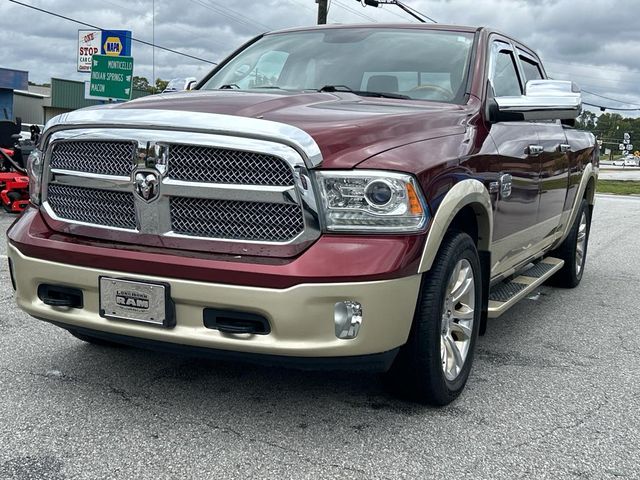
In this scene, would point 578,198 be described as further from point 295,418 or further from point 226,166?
point 226,166

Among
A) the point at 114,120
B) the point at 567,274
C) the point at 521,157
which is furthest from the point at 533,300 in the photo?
the point at 114,120

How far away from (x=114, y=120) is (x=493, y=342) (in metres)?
2.77

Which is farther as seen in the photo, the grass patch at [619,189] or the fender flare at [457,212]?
the grass patch at [619,189]

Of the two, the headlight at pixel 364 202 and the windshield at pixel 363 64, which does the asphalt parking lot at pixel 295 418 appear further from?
the windshield at pixel 363 64

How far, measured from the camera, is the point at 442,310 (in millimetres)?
3285

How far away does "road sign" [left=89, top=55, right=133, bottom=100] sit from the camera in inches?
778

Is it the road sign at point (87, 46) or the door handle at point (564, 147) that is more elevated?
the road sign at point (87, 46)

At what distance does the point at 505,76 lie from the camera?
4.75 meters

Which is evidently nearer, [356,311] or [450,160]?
[356,311]

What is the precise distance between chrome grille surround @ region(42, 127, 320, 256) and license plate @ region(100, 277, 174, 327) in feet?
0.61

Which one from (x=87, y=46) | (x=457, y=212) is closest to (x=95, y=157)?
(x=457, y=212)

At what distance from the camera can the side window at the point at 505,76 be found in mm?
A: 4504

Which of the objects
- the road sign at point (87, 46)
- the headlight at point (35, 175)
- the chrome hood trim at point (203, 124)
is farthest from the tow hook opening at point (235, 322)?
the road sign at point (87, 46)

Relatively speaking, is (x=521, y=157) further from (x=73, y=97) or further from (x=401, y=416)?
(x=73, y=97)
